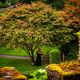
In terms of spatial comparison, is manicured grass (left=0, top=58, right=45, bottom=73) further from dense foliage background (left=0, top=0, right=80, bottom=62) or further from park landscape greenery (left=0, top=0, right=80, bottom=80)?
dense foliage background (left=0, top=0, right=80, bottom=62)

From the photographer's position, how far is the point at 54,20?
40656mm

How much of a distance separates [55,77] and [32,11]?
24.0 m

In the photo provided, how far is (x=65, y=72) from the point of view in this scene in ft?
55.1

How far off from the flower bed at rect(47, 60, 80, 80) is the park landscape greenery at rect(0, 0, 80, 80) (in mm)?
20047

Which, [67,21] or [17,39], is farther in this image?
[67,21]

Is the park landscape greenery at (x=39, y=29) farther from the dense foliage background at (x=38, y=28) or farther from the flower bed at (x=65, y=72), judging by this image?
the flower bed at (x=65, y=72)

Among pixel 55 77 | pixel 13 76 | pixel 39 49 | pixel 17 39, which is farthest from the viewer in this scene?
pixel 39 49

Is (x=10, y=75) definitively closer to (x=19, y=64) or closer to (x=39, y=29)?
(x=39, y=29)

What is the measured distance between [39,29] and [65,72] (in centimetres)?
2232

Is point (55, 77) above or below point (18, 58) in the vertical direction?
above

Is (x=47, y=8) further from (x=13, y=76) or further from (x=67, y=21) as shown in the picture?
(x=13, y=76)

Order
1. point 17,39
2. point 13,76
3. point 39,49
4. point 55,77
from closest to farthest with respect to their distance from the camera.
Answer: point 13,76, point 55,77, point 17,39, point 39,49

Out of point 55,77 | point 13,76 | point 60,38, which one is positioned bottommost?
point 60,38

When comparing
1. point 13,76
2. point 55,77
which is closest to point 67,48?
point 55,77
